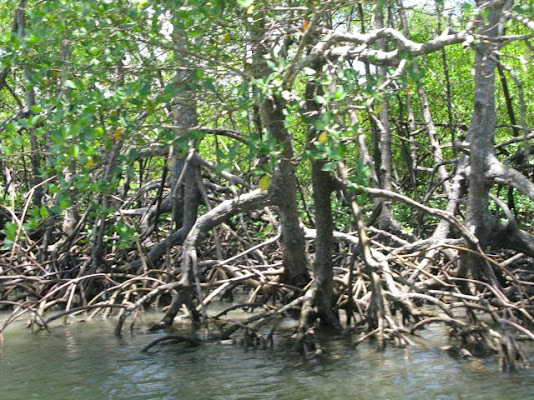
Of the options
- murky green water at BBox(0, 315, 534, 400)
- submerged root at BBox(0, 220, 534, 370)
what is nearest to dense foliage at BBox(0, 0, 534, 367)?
submerged root at BBox(0, 220, 534, 370)

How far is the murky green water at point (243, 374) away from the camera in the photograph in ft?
15.1

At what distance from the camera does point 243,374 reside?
5.09 meters

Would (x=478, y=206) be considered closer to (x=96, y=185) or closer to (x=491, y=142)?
(x=491, y=142)

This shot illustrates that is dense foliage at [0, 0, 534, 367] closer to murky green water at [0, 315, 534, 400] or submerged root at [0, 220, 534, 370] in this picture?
submerged root at [0, 220, 534, 370]

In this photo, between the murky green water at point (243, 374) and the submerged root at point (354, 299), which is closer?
the murky green water at point (243, 374)

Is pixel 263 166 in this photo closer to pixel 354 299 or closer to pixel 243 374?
pixel 243 374

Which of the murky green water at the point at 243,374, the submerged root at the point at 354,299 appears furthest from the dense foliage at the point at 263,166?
the murky green water at the point at 243,374

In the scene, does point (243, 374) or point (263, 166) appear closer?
point (263, 166)

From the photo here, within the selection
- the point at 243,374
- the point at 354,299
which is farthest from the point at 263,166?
the point at 354,299

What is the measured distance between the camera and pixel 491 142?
6.48 meters

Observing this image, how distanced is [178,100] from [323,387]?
1.92m

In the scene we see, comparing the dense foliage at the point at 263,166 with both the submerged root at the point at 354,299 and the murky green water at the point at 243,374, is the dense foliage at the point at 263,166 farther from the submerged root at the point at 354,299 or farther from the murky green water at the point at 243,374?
the murky green water at the point at 243,374

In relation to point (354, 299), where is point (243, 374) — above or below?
below

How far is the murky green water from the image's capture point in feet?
15.1
